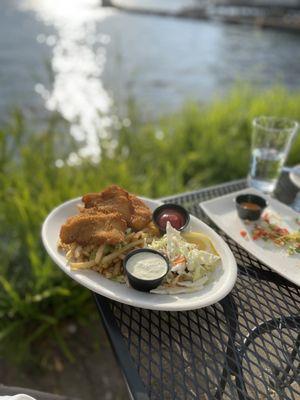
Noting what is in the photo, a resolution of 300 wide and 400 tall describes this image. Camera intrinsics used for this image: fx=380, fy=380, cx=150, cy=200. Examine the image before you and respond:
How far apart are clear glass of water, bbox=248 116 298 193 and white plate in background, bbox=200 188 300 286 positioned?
0.22 metres

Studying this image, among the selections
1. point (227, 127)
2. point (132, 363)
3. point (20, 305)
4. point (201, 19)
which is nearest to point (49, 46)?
point (227, 127)

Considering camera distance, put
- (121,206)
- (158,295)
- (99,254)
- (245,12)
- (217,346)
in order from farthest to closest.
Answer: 1. (245,12)
2. (121,206)
3. (99,254)
4. (158,295)
5. (217,346)

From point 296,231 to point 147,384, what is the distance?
1.04 m

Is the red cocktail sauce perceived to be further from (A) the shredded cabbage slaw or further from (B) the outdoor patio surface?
(B) the outdoor patio surface

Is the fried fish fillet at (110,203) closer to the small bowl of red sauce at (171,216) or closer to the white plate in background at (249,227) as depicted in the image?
the small bowl of red sauce at (171,216)

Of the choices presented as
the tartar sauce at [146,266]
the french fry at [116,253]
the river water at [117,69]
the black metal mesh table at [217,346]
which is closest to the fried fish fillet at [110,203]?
the french fry at [116,253]

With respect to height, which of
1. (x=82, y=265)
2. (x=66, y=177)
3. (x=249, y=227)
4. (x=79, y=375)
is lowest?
(x=79, y=375)

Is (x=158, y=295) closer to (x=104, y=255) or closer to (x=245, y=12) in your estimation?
(x=104, y=255)

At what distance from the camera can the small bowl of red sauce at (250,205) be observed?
1828 millimetres

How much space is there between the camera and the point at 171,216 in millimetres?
1734

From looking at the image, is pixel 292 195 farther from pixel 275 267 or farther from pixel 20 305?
pixel 20 305

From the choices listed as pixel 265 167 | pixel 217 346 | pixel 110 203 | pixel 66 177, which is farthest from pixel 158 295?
pixel 66 177

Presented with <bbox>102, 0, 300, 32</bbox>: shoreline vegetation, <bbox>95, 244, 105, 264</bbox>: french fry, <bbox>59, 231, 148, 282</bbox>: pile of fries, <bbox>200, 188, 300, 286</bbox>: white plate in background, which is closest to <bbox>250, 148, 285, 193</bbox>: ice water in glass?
<bbox>200, 188, 300, 286</bbox>: white plate in background

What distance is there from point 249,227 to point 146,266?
0.64 m
